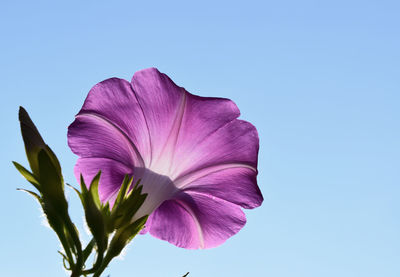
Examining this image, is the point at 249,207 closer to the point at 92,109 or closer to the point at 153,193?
the point at 153,193

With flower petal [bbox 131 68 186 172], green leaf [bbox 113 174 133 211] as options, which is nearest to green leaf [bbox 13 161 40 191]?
green leaf [bbox 113 174 133 211]

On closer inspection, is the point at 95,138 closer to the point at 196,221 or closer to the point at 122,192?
the point at 122,192

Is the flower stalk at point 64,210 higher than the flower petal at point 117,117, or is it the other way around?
the flower petal at point 117,117

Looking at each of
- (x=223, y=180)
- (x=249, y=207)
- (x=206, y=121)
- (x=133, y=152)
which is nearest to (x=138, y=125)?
(x=133, y=152)

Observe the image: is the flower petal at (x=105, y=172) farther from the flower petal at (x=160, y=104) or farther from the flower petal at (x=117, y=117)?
the flower petal at (x=160, y=104)

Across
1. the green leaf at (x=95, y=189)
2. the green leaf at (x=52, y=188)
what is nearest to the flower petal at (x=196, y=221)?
the green leaf at (x=95, y=189)

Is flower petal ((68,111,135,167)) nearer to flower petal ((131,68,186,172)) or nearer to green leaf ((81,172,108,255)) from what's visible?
flower petal ((131,68,186,172))

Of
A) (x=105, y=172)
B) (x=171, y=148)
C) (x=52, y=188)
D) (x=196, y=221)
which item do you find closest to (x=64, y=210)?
(x=52, y=188)
